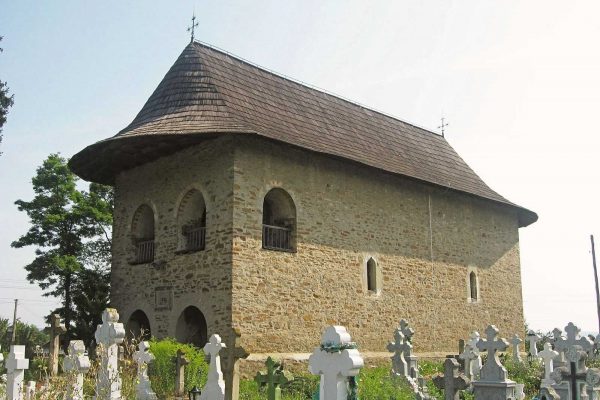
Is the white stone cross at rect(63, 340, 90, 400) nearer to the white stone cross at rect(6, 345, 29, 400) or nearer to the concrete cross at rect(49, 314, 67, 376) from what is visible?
the white stone cross at rect(6, 345, 29, 400)

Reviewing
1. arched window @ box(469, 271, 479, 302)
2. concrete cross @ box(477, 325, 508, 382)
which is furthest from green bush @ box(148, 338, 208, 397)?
arched window @ box(469, 271, 479, 302)

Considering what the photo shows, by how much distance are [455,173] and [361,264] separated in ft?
21.3

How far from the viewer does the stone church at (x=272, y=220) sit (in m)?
14.5

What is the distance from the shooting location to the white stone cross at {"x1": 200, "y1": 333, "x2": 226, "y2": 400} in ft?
26.5

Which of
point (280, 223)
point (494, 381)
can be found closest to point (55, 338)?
point (280, 223)

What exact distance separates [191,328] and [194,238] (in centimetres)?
215

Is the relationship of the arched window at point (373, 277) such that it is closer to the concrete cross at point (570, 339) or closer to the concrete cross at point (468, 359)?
the concrete cross at point (468, 359)

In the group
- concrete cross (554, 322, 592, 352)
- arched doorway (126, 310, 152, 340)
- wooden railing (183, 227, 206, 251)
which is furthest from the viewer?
arched doorway (126, 310, 152, 340)

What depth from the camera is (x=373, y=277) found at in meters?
17.2

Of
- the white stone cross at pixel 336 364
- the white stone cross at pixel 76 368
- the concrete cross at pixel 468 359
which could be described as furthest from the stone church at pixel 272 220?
the white stone cross at pixel 336 364

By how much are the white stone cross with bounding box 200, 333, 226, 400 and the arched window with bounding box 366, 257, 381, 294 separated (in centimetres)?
907

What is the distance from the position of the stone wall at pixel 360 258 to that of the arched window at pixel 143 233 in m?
3.75

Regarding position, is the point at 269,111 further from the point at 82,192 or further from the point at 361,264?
the point at 82,192

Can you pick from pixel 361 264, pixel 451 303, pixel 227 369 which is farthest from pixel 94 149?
pixel 451 303
